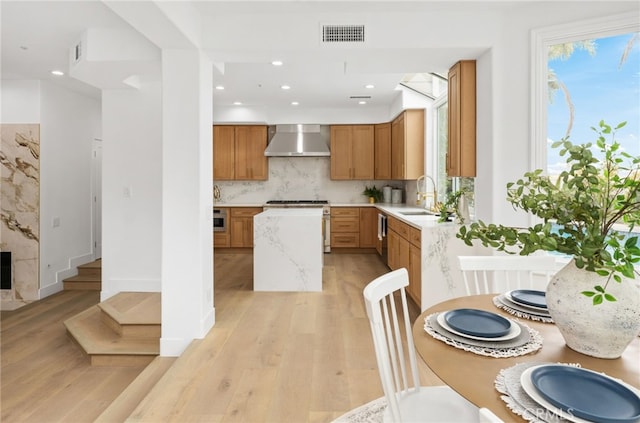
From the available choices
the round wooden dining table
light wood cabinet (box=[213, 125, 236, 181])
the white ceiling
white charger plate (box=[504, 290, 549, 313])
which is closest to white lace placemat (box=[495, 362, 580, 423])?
the round wooden dining table

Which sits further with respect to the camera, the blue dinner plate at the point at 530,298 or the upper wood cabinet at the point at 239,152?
the upper wood cabinet at the point at 239,152

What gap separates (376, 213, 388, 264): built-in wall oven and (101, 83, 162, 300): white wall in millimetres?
3174

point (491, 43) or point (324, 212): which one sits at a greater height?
point (491, 43)

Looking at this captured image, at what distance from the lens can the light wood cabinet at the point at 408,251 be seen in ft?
11.7

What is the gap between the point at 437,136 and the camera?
5453 millimetres

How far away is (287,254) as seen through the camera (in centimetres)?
436

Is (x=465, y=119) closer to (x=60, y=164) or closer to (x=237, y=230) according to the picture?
(x=237, y=230)

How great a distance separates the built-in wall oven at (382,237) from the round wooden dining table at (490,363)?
428 cm

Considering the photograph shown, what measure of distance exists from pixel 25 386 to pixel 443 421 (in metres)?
3.08

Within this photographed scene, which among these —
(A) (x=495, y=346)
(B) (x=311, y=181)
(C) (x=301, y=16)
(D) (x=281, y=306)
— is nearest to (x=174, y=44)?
(C) (x=301, y=16)

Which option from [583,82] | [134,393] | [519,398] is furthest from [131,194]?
[583,82]

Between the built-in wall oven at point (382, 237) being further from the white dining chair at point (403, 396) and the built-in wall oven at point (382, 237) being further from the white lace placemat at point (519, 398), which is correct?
the white lace placemat at point (519, 398)

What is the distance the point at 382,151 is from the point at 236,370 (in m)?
5.06

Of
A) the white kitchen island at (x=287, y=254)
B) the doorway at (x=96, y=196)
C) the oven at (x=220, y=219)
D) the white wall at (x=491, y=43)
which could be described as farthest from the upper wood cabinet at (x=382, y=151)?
the doorway at (x=96, y=196)
